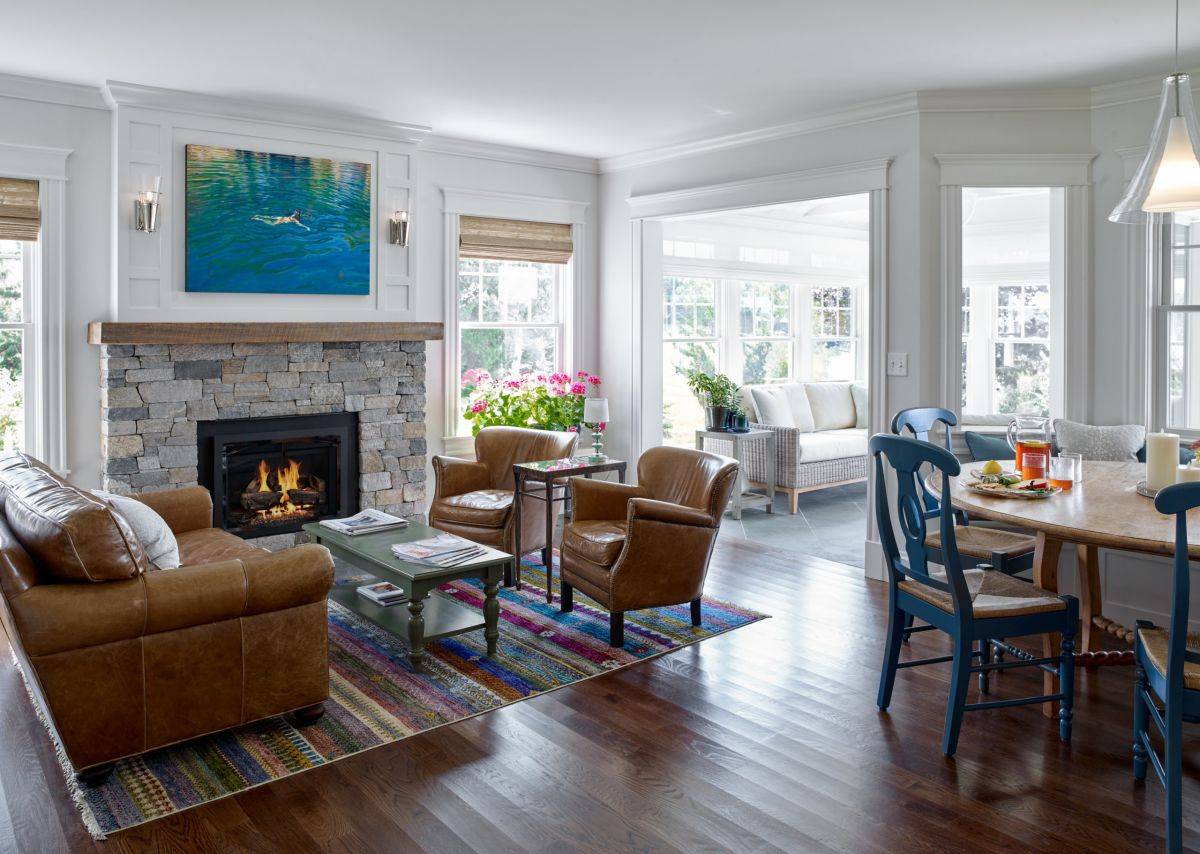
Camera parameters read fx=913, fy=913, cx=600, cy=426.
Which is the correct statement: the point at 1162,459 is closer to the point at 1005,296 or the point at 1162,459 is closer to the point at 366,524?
the point at 366,524

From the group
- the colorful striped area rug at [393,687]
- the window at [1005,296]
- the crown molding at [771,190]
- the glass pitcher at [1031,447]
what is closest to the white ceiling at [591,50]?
the crown molding at [771,190]

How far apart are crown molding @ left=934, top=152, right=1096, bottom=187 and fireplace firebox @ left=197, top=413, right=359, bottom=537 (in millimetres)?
3721

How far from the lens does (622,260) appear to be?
6.71m

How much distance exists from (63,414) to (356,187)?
2065 millimetres

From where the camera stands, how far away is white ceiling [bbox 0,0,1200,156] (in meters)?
3.61

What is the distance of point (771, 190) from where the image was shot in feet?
18.2

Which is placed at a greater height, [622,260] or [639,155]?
[639,155]

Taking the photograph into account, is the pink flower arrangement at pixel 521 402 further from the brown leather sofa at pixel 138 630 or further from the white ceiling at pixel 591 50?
the brown leather sofa at pixel 138 630

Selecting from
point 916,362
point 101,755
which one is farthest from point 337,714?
point 916,362

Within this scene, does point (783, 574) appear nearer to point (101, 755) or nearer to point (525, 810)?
point (525, 810)

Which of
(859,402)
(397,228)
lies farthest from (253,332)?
(859,402)

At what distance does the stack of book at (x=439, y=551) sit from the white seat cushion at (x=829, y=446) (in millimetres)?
3703

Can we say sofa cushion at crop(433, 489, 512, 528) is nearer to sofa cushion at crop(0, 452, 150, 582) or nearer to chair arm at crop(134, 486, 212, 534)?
chair arm at crop(134, 486, 212, 534)

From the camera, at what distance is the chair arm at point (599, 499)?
437cm
